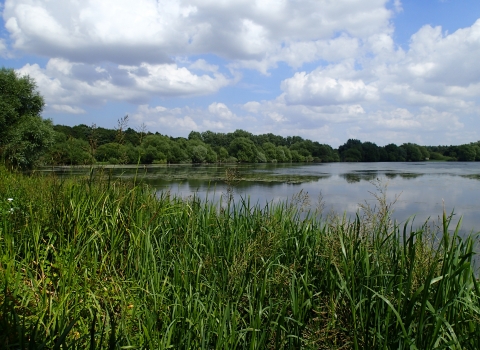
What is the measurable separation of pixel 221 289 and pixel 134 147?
3672 millimetres

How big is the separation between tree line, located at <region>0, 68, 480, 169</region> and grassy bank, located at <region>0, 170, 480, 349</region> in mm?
562

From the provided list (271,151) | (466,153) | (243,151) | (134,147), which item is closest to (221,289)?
(134,147)

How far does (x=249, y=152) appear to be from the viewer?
68062 mm

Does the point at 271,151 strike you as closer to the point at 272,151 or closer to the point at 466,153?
the point at 272,151

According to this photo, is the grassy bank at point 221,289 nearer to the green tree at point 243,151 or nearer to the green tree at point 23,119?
the green tree at point 23,119

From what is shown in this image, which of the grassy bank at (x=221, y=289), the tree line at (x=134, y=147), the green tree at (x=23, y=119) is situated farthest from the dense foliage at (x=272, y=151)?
the grassy bank at (x=221, y=289)

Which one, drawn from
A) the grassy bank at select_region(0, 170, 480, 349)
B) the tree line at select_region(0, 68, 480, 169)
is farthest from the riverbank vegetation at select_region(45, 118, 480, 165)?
the grassy bank at select_region(0, 170, 480, 349)

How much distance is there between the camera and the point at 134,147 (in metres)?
5.89

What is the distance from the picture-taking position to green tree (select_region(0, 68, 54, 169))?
68.8 feet

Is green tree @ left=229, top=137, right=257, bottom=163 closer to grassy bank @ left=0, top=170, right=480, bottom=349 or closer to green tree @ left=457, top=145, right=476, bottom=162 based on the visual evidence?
green tree @ left=457, top=145, right=476, bottom=162

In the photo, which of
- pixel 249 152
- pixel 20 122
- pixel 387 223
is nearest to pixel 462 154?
pixel 249 152

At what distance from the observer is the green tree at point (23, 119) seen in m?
21.0

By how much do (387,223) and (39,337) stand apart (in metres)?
2.70

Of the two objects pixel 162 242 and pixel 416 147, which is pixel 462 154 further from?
pixel 162 242
